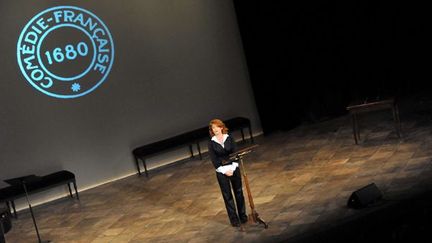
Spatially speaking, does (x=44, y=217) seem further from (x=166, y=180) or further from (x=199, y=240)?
(x=199, y=240)

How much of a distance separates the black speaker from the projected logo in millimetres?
5415

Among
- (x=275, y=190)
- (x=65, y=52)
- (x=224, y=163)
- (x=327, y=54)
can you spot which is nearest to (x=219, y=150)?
(x=224, y=163)

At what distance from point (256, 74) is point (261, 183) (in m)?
3.33

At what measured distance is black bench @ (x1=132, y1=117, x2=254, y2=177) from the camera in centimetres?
1267

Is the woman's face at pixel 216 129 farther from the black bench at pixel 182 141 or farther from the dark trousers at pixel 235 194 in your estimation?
the black bench at pixel 182 141

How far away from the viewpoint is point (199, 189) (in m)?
11.1

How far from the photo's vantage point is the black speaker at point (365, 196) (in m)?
8.61

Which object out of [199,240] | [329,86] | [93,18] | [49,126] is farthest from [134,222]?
[329,86]

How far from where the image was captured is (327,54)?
13852 millimetres

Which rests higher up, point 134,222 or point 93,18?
point 93,18

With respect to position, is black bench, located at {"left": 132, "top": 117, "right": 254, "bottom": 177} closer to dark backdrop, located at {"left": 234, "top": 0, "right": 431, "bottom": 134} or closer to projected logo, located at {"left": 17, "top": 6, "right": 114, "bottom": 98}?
dark backdrop, located at {"left": 234, "top": 0, "right": 431, "bottom": 134}

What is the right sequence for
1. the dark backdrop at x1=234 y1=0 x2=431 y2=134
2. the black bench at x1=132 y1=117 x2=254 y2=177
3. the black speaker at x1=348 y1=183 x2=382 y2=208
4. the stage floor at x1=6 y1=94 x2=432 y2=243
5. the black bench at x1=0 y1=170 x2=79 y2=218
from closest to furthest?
the black speaker at x1=348 y1=183 x2=382 y2=208, the stage floor at x1=6 y1=94 x2=432 y2=243, the black bench at x1=0 y1=170 x2=79 y2=218, the black bench at x1=132 y1=117 x2=254 y2=177, the dark backdrop at x1=234 y1=0 x2=431 y2=134

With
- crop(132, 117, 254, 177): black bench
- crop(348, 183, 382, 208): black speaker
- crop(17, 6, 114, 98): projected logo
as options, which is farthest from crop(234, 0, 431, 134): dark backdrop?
crop(348, 183, 382, 208): black speaker

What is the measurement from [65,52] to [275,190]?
425 cm
